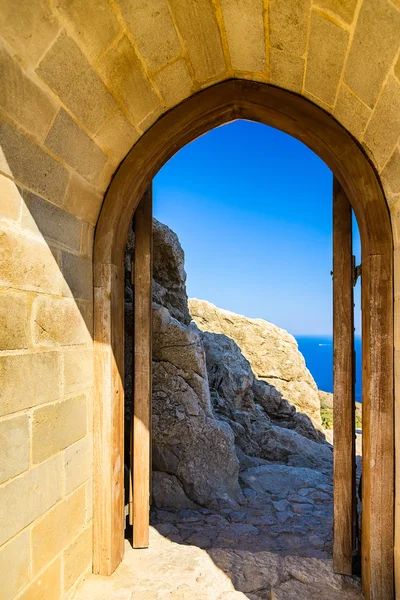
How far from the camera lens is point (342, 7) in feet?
4.58

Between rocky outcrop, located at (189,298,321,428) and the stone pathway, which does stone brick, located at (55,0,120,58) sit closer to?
the stone pathway

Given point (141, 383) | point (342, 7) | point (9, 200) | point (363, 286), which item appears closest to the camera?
point (342, 7)

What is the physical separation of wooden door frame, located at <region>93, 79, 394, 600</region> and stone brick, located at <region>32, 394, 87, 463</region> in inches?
6.5

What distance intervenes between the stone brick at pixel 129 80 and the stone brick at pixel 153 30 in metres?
0.06

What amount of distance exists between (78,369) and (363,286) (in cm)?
166

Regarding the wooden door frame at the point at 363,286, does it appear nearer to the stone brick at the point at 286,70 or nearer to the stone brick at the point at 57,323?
the stone brick at the point at 286,70

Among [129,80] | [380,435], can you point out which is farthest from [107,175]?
[380,435]

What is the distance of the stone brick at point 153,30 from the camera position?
1.58m

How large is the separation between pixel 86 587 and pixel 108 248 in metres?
1.90

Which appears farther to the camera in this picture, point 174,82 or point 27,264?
point 174,82

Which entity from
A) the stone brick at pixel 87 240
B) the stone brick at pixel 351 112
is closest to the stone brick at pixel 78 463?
the stone brick at pixel 87 240

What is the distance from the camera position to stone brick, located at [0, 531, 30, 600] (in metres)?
1.47

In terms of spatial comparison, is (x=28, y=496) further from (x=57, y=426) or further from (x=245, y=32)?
(x=245, y=32)

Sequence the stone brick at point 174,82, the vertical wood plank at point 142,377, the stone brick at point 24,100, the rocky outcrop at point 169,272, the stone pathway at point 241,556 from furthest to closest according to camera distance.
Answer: the rocky outcrop at point 169,272 → the vertical wood plank at point 142,377 → the stone pathway at point 241,556 → the stone brick at point 174,82 → the stone brick at point 24,100
